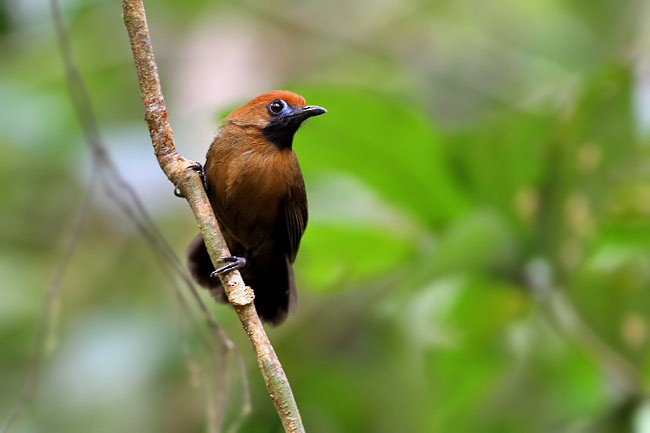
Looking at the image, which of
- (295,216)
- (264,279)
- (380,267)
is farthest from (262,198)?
(380,267)

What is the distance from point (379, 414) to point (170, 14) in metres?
3.36

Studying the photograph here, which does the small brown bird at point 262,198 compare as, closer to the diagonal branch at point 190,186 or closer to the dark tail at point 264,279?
the dark tail at point 264,279

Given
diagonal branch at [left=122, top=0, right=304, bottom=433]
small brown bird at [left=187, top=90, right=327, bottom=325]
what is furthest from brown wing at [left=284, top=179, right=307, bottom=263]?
diagonal branch at [left=122, top=0, right=304, bottom=433]

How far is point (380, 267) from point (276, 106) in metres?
1.19

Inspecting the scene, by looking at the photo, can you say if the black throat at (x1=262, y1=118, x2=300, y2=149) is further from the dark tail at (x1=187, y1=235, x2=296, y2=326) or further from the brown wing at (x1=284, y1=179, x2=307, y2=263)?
the dark tail at (x1=187, y1=235, x2=296, y2=326)

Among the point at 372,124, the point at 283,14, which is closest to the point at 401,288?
the point at 372,124

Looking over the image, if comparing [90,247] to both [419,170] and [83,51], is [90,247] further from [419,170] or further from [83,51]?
[419,170]

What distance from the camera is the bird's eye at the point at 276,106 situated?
2645mm

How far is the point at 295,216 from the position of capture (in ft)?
8.18

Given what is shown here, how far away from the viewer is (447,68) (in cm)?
580

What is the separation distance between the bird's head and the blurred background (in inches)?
14.1

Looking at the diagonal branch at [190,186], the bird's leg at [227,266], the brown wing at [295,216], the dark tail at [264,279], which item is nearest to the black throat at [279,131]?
the brown wing at [295,216]

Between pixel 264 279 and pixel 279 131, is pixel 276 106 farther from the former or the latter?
pixel 264 279

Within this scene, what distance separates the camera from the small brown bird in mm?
2352
